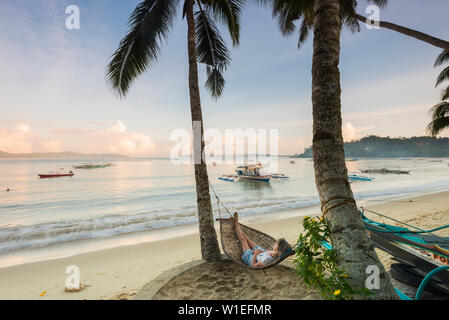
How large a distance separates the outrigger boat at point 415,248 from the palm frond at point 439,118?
1509cm

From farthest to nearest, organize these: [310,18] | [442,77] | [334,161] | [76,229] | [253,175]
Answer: [253,175] → [442,77] → [76,229] → [310,18] → [334,161]

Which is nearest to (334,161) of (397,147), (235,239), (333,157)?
(333,157)

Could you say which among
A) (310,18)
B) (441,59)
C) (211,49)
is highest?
(441,59)

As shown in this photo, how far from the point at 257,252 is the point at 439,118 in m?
17.0

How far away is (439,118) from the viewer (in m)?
13.1

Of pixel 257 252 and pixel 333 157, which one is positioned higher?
pixel 333 157

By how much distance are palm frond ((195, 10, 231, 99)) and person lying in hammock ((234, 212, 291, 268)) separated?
3.90 meters

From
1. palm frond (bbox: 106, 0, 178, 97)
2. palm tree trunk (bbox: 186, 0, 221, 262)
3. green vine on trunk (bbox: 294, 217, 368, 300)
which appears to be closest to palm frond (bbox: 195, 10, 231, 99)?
palm frond (bbox: 106, 0, 178, 97)

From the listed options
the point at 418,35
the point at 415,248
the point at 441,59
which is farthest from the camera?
the point at 441,59

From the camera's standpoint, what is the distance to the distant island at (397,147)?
8681cm

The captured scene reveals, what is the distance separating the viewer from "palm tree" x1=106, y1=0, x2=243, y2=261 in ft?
11.7

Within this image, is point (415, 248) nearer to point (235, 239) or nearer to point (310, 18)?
point (235, 239)

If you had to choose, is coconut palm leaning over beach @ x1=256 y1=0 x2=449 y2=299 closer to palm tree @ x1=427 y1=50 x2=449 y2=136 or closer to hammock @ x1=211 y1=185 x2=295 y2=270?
hammock @ x1=211 y1=185 x2=295 y2=270

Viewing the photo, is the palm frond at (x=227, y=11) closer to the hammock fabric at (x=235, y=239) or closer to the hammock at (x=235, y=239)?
the hammock at (x=235, y=239)
